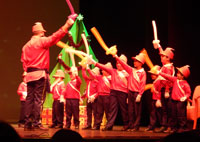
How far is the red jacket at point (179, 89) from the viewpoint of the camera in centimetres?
667

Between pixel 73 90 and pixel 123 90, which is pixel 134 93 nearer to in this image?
pixel 123 90

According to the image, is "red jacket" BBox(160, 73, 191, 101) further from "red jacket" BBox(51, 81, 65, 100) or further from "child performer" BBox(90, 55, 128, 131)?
"red jacket" BBox(51, 81, 65, 100)

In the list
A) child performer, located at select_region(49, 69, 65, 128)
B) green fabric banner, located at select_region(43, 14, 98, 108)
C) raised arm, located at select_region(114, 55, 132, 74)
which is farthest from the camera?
green fabric banner, located at select_region(43, 14, 98, 108)

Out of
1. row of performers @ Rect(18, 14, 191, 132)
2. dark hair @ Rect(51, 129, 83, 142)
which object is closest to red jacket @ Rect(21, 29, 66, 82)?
row of performers @ Rect(18, 14, 191, 132)

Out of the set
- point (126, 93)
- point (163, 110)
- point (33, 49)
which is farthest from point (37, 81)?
point (163, 110)

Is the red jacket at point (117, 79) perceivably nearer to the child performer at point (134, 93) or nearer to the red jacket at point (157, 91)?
the child performer at point (134, 93)

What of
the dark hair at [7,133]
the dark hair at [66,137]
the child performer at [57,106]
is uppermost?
the child performer at [57,106]

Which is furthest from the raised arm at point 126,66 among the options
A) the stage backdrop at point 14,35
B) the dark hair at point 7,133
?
the dark hair at point 7,133

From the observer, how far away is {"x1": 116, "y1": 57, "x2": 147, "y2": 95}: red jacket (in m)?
7.02

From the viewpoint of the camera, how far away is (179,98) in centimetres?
666

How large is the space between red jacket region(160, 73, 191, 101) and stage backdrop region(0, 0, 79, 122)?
385 centimetres

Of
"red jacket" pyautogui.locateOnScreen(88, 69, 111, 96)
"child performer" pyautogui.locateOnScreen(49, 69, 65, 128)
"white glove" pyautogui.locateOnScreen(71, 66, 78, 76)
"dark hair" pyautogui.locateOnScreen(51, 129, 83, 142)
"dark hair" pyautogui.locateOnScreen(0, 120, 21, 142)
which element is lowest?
"dark hair" pyautogui.locateOnScreen(51, 129, 83, 142)

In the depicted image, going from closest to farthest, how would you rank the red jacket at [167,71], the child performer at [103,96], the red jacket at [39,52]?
the red jacket at [39,52] → the red jacket at [167,71] → the child performer at [103,96]

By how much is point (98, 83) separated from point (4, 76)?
116 inches
